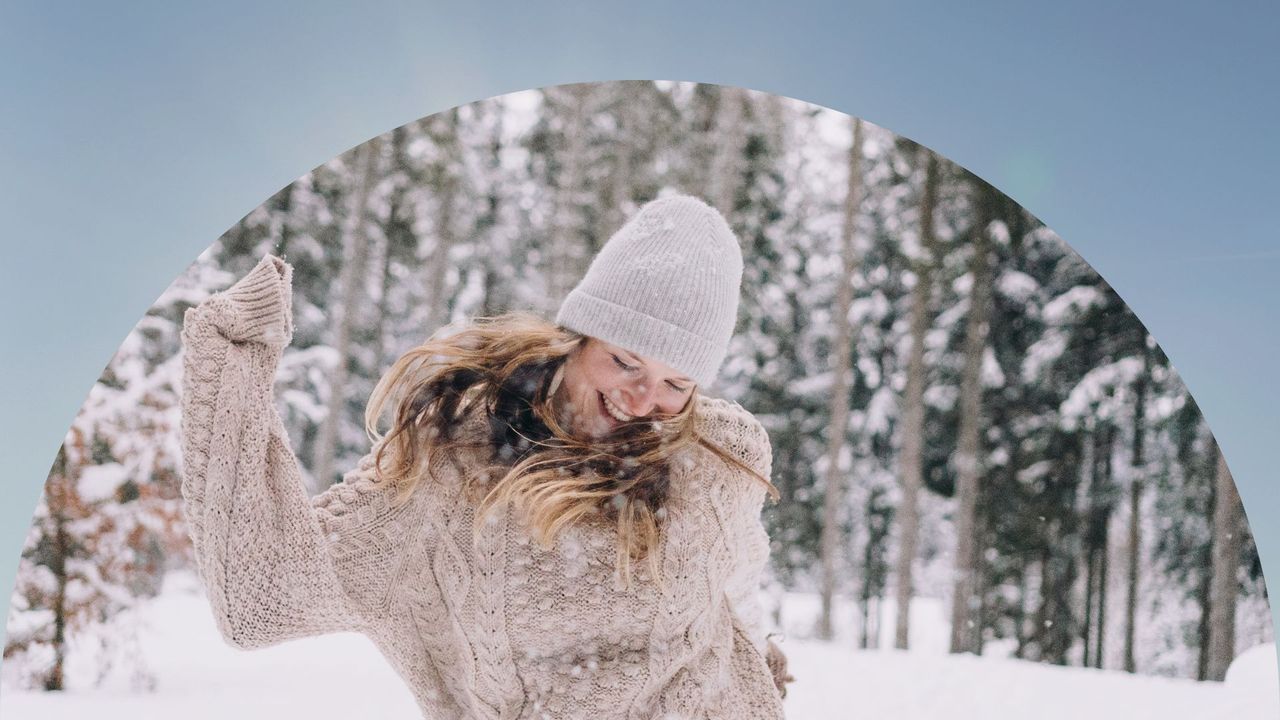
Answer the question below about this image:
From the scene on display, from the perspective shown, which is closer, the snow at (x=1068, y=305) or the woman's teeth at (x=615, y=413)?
the woman's teeth at (x=615, y=413)

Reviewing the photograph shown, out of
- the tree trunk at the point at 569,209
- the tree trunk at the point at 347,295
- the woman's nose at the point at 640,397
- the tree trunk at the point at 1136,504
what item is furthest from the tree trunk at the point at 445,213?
the tree trunk at the point at 1136,504

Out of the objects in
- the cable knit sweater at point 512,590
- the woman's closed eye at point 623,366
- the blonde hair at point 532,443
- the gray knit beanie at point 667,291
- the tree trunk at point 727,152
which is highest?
the tree trunk at point 727,152

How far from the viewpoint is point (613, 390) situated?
1518 millimetres

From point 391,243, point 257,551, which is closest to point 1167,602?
point 391,243

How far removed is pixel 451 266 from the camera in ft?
15.1

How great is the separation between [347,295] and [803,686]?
2.92 metres

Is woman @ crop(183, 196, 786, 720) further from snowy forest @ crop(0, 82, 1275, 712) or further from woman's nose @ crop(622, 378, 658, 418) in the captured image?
snowy forest @ crop(0, 82, 1275, 712)

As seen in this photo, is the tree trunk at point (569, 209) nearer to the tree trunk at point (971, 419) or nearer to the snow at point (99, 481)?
the snow at point (99, 481)

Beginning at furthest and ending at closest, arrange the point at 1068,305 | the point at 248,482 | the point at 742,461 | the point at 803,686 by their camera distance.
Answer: the point at 1068,305 < the point at 803,686 < the point at 742,461 < the point at 248,482

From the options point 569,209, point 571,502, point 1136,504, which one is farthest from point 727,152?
point 571,502

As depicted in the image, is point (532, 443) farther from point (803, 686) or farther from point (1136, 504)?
point (1136, 504)

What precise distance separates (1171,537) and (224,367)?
552cm

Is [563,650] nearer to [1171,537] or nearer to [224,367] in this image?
[224,367]

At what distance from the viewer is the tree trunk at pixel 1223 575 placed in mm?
4832
